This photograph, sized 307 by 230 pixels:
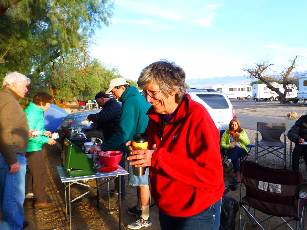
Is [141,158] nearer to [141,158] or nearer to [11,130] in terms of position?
[141,158]

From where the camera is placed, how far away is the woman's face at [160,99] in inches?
79.3

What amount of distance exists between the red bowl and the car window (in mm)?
6517

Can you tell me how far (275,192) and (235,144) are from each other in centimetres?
299

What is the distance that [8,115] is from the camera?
120 inches

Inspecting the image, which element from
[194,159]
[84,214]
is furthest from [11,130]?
[84,214]

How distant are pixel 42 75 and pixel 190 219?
633 inches

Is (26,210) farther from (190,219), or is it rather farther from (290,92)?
(290,92)

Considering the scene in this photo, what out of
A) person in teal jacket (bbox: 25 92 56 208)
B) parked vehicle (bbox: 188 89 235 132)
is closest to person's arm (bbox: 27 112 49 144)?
person in teal jacket (bbox: 25 92 56 208)

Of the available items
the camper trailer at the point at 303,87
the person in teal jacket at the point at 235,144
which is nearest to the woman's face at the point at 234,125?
the person in teal jacket at the point at 235,144

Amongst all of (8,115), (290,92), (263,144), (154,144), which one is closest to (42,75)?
(263,144)

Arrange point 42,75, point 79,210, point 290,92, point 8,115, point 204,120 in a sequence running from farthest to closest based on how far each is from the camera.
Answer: point 290,92
point 42,75
point 79,210
point 8,115
point 204,120

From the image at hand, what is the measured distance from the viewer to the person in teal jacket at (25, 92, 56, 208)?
4594 mm

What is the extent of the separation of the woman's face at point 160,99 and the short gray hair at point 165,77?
0.02 meters

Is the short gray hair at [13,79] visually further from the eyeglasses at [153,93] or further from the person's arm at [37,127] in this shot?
the eyeglasses at [153,93]
